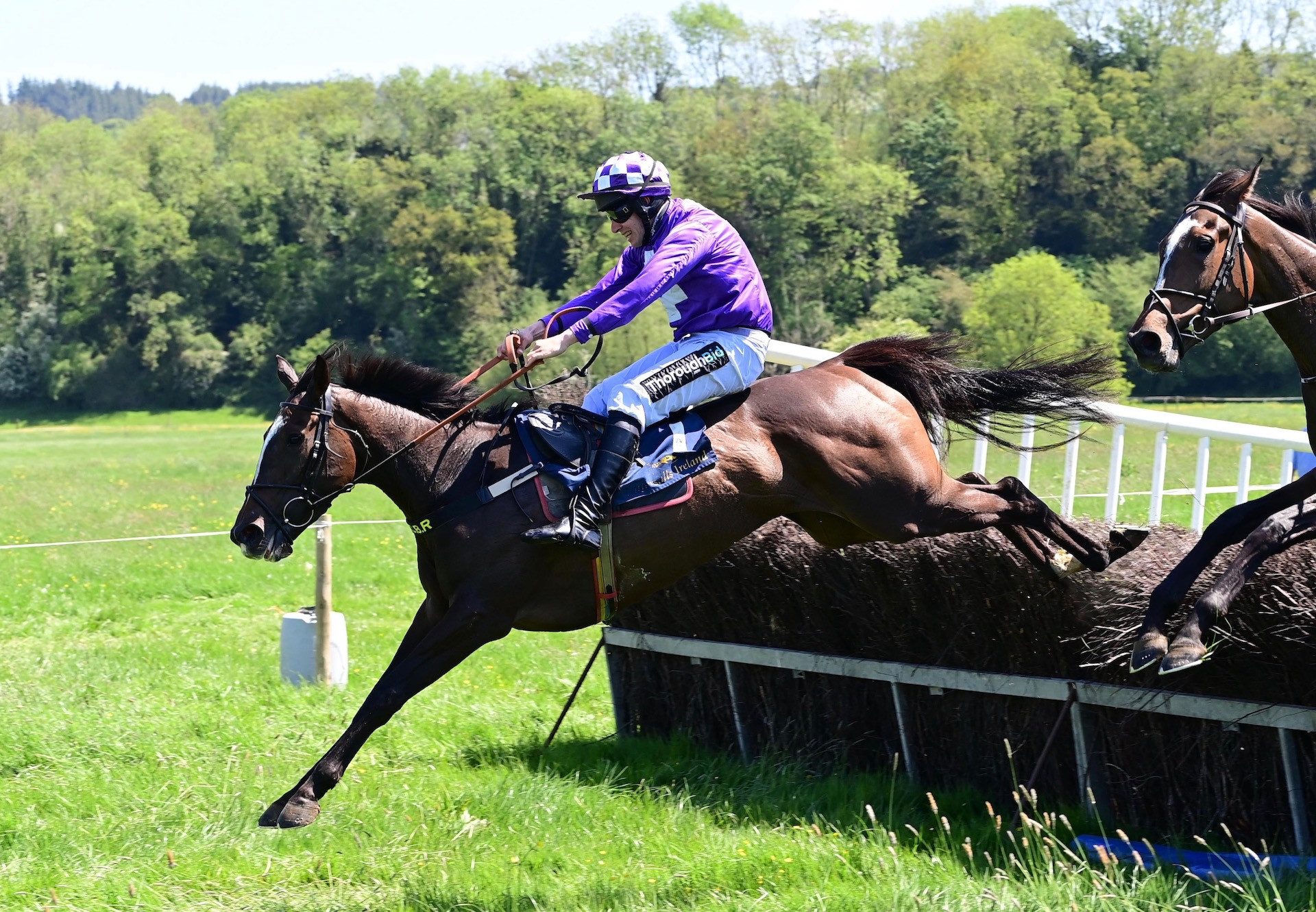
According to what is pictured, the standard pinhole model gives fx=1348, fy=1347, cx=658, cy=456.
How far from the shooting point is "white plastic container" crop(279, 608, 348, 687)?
873 centimetres

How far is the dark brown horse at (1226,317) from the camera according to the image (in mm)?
4879

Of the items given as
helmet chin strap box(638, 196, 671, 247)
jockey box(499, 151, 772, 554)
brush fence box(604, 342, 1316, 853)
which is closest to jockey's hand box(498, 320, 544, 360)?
jockey box(499, 151, 772, 554)

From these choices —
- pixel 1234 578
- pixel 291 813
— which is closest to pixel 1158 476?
pixel 1234 578

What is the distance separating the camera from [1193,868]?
480cm

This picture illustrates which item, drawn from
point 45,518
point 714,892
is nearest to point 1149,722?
point 714,892

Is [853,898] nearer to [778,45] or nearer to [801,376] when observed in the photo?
[801,376]

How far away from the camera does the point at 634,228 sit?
5852mm

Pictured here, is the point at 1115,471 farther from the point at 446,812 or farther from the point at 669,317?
the point at 446,812

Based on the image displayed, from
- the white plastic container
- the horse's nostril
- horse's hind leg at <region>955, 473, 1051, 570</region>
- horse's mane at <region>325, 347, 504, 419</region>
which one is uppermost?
the horse's nostril

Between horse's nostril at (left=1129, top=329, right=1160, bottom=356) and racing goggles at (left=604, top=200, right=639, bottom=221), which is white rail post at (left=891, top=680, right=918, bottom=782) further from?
racing goggles at (left=604, top=200, right=639, bottom=221)

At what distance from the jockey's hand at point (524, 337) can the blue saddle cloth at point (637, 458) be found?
0.27 metres

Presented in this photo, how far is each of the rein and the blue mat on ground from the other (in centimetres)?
181

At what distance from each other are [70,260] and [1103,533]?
8016 cm

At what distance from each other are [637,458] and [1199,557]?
7.29 feet
